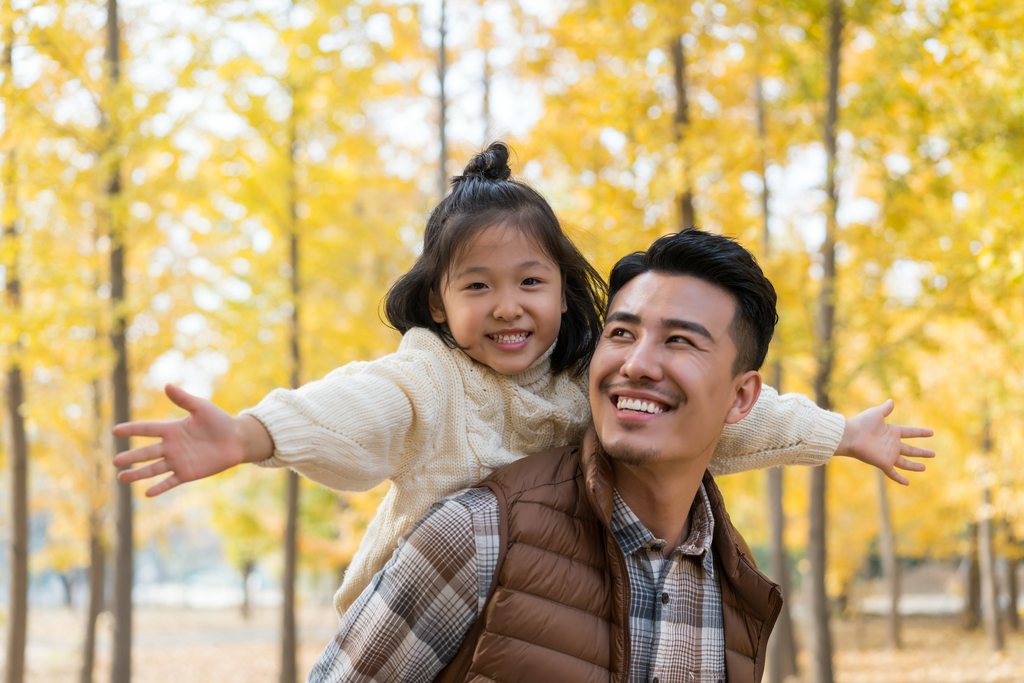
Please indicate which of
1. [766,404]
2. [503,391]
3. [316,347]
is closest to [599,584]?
[503,391]

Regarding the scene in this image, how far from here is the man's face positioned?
1765 mm

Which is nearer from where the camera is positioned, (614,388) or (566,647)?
(566,647)

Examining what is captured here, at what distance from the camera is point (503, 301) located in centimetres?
211

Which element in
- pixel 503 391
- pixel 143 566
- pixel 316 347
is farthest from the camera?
pixel 143 566

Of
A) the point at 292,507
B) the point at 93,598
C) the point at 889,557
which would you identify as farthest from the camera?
the point at 889,557

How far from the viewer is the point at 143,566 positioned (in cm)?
5153

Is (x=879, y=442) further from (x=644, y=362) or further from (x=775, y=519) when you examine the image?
(x=775, y=519)

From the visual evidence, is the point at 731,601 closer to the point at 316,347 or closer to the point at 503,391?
the point at 503,391

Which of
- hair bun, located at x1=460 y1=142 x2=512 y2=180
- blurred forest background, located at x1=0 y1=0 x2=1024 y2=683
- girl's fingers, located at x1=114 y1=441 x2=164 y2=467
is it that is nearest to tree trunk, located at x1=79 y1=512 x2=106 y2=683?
blurred forest background, located at x1=0 y1=0 x2=1024 y2=683

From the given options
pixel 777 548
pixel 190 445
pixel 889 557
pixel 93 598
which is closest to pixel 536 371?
pixel 190 445

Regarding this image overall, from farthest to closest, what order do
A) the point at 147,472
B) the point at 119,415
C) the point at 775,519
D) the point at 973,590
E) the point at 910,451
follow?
the point at 973,590 < the point at 775,519 < the point at 119,415 < the point at 910,451 < the point at 147,472

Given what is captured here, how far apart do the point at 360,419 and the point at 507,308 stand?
1.68ft

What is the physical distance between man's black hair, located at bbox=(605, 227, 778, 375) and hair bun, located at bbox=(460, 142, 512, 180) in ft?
1.93

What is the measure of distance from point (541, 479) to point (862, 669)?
14.2m
